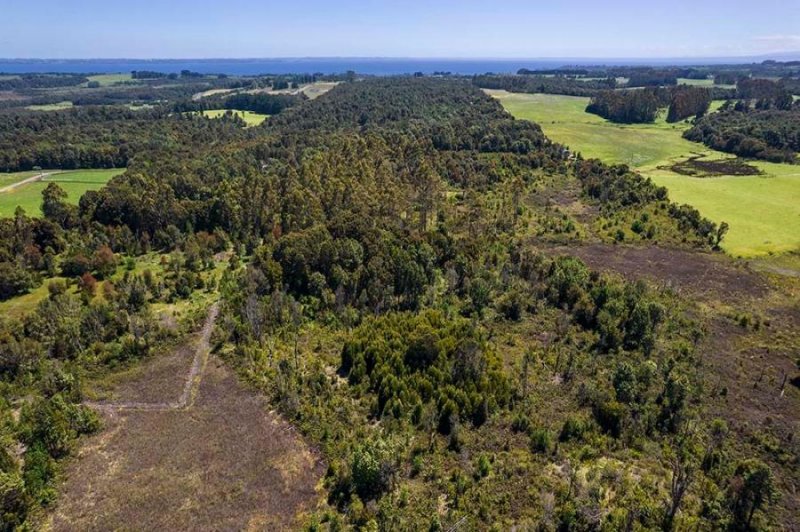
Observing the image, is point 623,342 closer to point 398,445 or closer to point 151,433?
point 398,445

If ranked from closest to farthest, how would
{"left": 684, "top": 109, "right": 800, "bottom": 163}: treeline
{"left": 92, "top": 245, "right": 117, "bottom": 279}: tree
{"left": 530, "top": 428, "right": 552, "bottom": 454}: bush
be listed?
{"left": 530, "top": 428, "right": 552, "bottom": 454}: bush < {"left": 92, "top": 245, "right": 117, "bottom": 279}: tree < {"left": 684, "top": 109, "right": 800, "bottom": 163}: treeline

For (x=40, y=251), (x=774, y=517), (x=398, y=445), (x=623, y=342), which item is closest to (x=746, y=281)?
(x=623, y=342)

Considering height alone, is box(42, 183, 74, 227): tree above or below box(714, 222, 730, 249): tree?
above

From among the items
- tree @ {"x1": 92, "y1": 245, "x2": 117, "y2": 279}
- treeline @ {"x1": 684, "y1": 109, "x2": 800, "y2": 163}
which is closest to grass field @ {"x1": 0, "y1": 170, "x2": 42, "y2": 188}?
tree @ {"x1": 92, "y1": 245, "x2": 117, "y2": 279}

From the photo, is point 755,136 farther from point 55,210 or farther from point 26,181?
point 26,181

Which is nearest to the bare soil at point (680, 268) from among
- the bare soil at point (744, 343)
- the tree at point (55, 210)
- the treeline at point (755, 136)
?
the bare soil at point (744, 343)

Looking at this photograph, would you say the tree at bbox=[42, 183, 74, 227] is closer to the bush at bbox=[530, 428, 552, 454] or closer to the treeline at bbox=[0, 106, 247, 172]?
the treeline at bbox=[0, 106, 247, 172]
